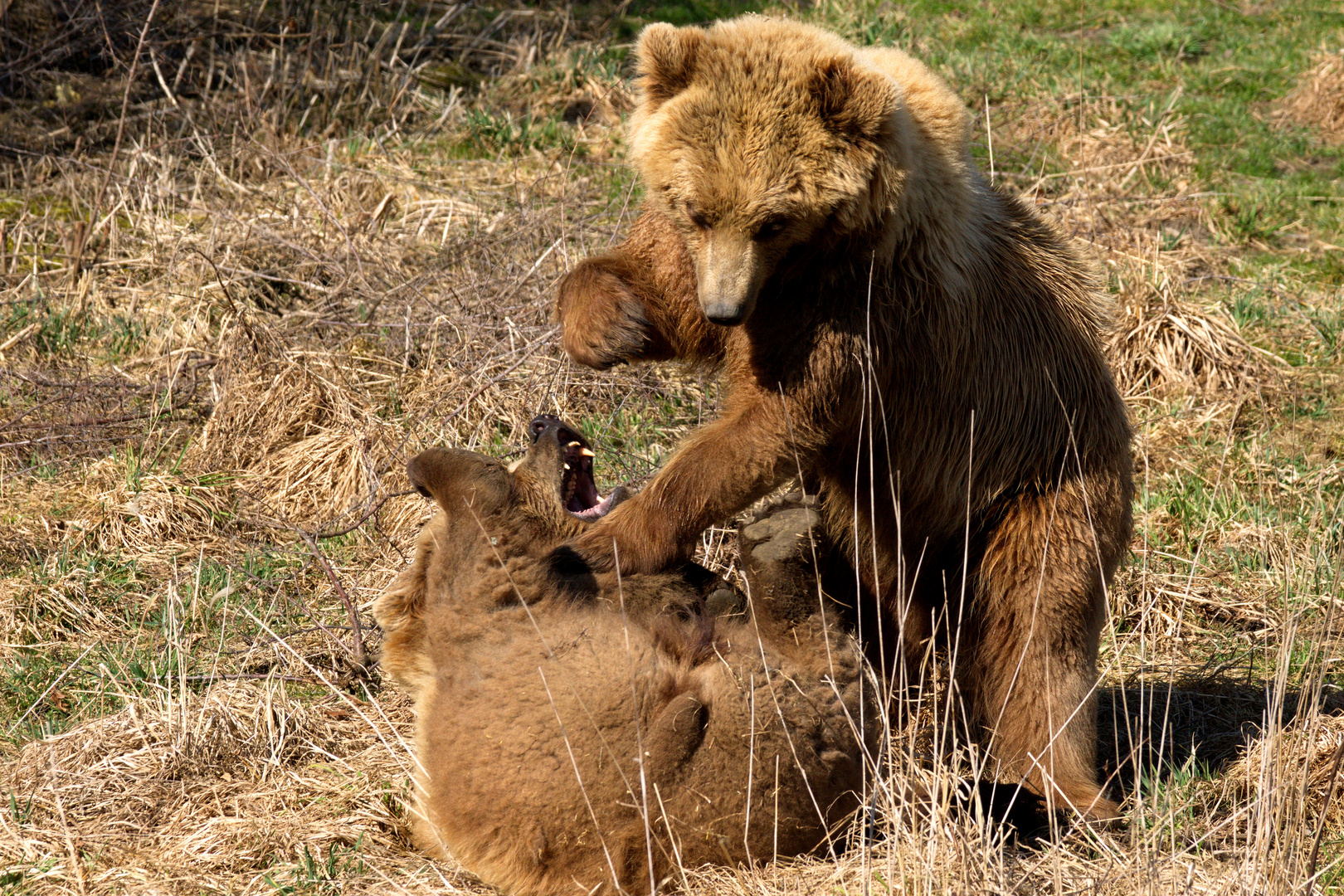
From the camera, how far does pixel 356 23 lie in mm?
9836

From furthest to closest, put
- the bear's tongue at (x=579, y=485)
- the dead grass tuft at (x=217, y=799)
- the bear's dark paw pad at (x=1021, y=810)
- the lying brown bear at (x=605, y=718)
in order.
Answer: the bear's tongue at (x=579, y=485), the bear's dark paw pad at (x=1021, y=810), the dead grass tuft at (x=217, y=799), the lying brown bear at (x=605, y=718)

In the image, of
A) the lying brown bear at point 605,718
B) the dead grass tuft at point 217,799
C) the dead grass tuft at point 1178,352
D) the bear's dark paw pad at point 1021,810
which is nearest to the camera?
the lying brown bear at point 605,718

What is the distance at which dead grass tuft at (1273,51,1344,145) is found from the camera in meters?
9.27

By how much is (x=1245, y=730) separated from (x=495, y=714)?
3.00 m

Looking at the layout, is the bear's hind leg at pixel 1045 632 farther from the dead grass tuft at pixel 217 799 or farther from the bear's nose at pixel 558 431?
the dead grass tuft at pixel 217 799

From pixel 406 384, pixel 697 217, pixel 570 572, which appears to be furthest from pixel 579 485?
pixel 406 384

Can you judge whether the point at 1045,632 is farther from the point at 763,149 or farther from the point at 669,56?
the point at 669,56

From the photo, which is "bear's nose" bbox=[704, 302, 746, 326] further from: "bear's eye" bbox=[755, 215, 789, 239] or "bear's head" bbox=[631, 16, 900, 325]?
"bear's eye" bbox=[755, 215, 789, 239]

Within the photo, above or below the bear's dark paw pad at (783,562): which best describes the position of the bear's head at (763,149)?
above

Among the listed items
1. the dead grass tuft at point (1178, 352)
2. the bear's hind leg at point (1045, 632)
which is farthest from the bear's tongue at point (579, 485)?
the dead grass tuft at point (1178, 352)

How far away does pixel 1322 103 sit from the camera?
9352 millimetres

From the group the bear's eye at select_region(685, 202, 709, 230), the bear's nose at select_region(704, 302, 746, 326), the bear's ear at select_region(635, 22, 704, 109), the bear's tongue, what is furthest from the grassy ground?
the bear's ear at select_region(635, 22, 704, 109)

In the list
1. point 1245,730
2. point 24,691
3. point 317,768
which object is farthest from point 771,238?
point 24,691

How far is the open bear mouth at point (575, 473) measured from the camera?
4.00m
